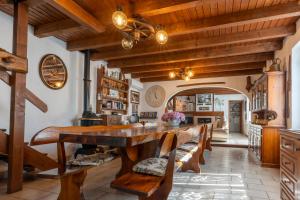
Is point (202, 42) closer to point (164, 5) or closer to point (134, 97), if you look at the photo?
point (164, 5)

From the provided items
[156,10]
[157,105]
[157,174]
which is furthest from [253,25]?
[157,105]

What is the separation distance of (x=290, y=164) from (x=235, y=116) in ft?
42.9

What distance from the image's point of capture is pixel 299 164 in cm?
177

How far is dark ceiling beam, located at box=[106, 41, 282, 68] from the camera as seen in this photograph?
4.78 meters

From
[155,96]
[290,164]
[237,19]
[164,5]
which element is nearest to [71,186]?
[290,164]

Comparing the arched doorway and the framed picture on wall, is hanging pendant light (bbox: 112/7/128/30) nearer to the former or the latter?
the framed picture on wall

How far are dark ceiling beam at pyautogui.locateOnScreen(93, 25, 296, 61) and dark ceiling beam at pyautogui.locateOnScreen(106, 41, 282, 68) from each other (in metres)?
0.60

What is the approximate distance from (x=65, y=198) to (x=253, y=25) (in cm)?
403

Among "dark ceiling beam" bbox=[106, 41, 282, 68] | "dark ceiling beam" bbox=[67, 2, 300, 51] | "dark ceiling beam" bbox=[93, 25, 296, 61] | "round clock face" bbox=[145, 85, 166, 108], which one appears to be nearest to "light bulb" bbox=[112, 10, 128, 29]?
"dark ceiling beam" bbox=[67, 2, 300, 51]

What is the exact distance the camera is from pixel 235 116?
14258 millimetres

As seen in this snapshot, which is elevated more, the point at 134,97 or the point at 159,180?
the point at 134,97

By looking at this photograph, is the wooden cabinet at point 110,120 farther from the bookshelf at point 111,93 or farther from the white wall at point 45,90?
the white wall at point 45,90

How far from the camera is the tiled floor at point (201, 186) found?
99.8 inches

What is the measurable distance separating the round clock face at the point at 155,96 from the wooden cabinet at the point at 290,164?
6.22 metres
